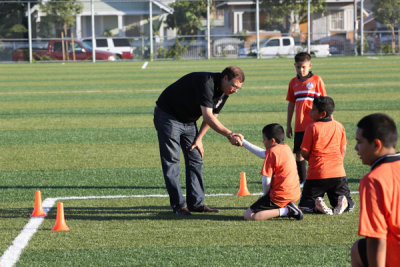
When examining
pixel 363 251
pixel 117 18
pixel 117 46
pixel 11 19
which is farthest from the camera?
pixel 117 18

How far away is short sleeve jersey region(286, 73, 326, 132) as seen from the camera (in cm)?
887

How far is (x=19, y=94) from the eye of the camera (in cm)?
2283

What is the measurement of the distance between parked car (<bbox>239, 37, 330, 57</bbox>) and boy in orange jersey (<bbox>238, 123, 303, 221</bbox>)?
4087 centimetres

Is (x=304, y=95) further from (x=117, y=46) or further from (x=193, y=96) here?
(x=117, y=46)

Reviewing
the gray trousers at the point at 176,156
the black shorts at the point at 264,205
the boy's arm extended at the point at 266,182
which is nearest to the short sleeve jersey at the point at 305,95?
the gray trousers at the point at 176,156

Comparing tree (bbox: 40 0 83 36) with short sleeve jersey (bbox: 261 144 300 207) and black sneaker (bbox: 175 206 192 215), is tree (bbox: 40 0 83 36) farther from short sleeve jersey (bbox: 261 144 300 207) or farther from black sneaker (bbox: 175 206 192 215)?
short sleeve jersey (bbox: 261 144 300 207)

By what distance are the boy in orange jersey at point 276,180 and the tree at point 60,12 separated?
160ft

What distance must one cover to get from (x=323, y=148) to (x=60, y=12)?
49660 mm

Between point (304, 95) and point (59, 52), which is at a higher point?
point (59, 52)

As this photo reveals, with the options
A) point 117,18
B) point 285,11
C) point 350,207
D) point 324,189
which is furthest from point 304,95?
point 117,18

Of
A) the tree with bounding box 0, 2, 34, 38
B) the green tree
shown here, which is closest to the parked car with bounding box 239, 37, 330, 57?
the green tree

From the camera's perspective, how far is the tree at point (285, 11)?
53.9m

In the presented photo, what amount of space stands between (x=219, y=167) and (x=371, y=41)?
130ft

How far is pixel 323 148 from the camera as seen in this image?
7391 mm
